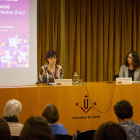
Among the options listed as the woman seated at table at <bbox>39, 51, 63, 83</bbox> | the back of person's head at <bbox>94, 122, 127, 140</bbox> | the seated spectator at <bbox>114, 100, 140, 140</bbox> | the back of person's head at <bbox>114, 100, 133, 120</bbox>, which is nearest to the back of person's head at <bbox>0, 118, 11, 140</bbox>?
the back of person's head at <bbox>94, 122, 127, 140</bbox>

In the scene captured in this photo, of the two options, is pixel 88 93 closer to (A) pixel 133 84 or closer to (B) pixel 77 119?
(B) pixel 77 119

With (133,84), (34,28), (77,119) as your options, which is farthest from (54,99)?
(34,28)

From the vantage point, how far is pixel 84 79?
195 inches

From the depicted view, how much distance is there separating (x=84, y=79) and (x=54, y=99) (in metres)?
2.04

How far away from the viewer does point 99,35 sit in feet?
16.2

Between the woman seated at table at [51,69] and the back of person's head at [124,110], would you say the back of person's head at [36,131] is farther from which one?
the woman seated at table at [51,69]

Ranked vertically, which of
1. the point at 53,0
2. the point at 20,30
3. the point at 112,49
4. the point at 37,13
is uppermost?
the point at 53,0

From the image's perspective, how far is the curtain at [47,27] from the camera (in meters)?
4.60

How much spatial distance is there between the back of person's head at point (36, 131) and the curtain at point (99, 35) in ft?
12.1

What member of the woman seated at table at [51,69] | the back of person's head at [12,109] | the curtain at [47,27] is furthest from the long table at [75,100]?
the curtain at [47,27]

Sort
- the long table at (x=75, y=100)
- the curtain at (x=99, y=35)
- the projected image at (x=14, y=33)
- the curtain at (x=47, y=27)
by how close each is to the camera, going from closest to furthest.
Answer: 1. the long table at (x=75, y=100)
2. the projected image at (x=14, y=33)
3. the curtain at (x=47, y=27)
4. the curtain at (x=99, y=35)

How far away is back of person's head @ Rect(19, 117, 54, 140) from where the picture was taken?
1075 millimetres

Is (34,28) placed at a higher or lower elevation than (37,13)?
lower

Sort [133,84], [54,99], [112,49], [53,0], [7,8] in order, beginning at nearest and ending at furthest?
[54,99], [133,84], [7,8], [53,0], [112,49]
